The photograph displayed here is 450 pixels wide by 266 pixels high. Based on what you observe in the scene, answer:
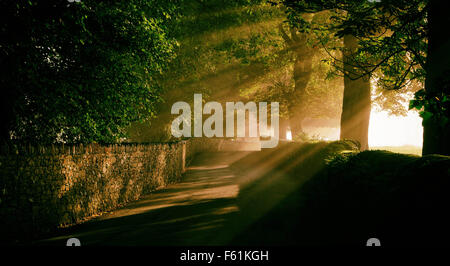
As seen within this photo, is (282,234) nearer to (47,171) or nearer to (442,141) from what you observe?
(442,141)

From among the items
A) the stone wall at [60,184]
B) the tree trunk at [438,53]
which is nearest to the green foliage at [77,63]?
the stone wall at [60,184]

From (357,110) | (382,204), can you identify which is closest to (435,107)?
(382,204)

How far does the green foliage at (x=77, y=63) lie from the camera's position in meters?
8.52

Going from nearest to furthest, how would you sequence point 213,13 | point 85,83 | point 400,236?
point 400,236 < point 85,83 < point 213,13

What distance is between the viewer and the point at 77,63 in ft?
32.8

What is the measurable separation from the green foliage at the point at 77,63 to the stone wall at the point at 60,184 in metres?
1.21

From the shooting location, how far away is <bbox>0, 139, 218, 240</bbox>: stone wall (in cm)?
723

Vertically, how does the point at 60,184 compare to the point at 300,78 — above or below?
below

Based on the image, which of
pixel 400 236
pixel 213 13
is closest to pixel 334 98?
pixel 213 13

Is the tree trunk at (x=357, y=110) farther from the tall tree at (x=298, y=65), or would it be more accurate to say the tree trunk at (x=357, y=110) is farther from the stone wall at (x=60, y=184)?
the stone wall at (x=60, y=184)

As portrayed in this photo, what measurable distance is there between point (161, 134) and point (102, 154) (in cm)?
1629

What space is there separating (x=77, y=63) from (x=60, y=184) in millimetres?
3910

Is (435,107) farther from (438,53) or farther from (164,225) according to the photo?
(164,225)

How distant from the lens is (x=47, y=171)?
8.19 m
